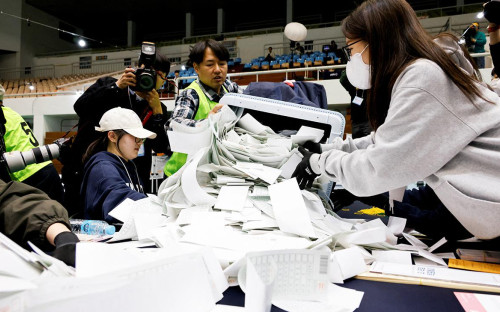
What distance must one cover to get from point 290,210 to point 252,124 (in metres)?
0.45

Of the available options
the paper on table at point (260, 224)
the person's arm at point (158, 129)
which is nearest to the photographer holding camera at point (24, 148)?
the person's arm at point (158, 129)

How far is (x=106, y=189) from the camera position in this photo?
1181 mm

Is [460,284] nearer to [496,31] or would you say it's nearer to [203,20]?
[496,31]

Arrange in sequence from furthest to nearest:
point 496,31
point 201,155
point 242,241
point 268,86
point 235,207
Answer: point 496,31 < point 268,86 < point 201,155 < point 235,207 < point 242,241

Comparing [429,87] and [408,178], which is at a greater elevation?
[429,87]

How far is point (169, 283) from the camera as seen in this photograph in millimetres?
395

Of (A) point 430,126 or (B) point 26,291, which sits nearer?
(B) point 26,291

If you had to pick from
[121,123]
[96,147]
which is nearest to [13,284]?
[121,123]

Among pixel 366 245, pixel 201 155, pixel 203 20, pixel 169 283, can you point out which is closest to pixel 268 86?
pixel 201 155

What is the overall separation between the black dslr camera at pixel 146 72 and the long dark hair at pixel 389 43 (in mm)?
1216

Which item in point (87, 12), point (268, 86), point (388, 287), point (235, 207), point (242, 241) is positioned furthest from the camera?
point (87, 12)

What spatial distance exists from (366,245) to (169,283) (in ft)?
1.59

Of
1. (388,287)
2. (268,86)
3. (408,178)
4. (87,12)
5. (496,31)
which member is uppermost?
(87,12)

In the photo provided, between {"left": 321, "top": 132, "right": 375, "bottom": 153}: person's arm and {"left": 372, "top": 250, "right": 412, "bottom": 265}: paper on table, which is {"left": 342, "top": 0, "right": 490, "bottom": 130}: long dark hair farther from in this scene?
{"left": 372, "top": 250, "right": 412, "bottom": 265}: paper on table
